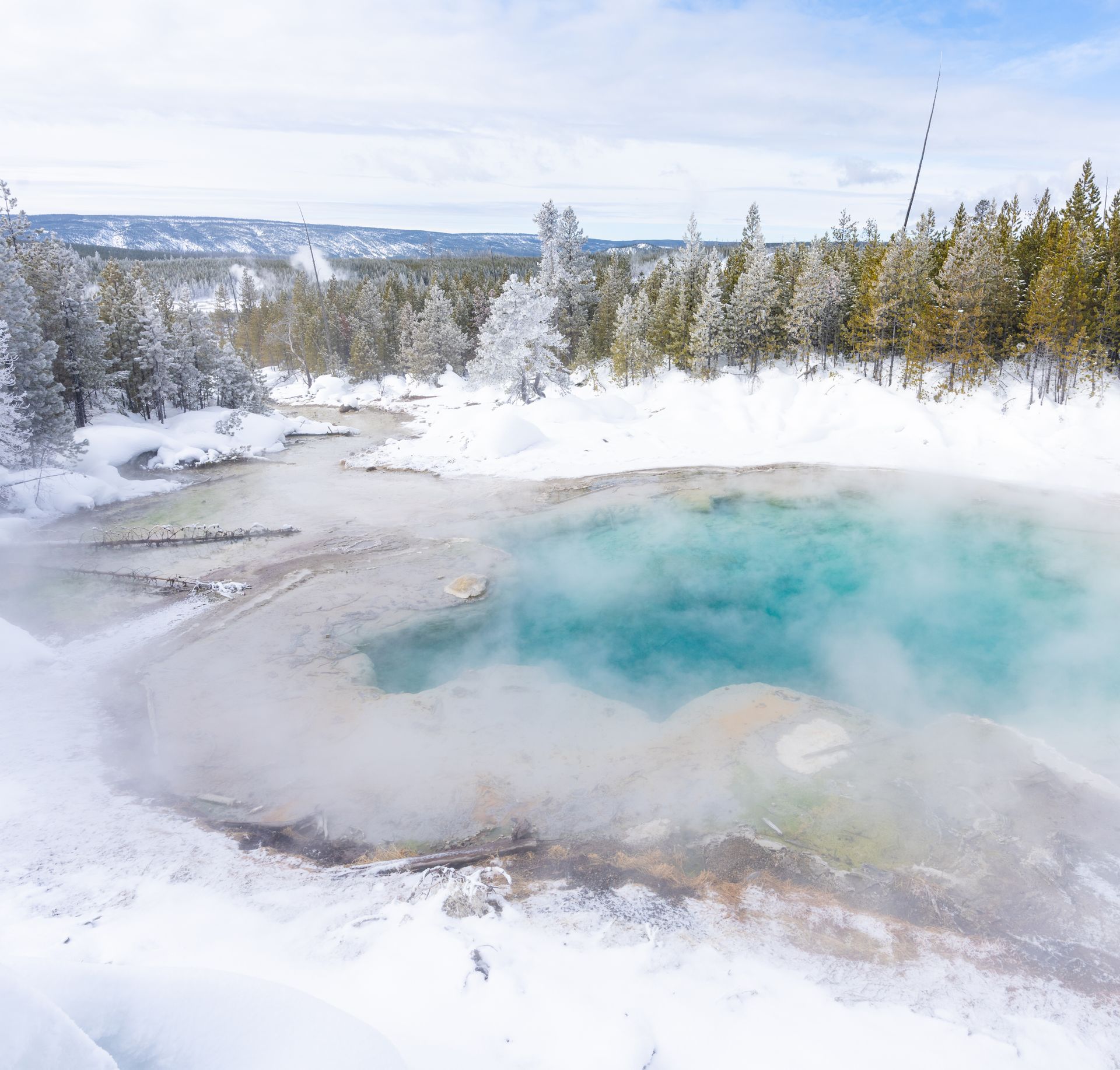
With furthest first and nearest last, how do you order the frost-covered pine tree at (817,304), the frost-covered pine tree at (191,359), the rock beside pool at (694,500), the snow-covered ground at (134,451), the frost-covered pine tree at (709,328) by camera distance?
1. the frost-covered pine tree at (191,359)
2. the frost-covered pine tree at (709,328)
3. the frost-covered pine tree at (817,304)
4. the snow-covered ground at (134,451)
5. the rock beside pool at (694,500)

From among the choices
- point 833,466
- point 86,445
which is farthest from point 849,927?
point 86,445

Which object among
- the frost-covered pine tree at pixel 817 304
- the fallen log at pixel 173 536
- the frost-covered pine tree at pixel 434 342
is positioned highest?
the frost-covered pine tree at pixel 817 304

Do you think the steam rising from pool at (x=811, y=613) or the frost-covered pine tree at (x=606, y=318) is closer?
the steam rising from pool at (x=811, y=613)

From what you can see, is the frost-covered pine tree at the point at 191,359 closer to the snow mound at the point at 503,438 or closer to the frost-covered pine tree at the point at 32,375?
the frost-covered pine tree at the point at 32,375

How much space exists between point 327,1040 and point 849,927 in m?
5.49

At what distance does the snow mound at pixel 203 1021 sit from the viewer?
430cm

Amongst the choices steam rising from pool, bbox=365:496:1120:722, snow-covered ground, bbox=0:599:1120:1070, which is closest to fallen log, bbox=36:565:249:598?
steam rising from pool, bbox=365:496:1120:722

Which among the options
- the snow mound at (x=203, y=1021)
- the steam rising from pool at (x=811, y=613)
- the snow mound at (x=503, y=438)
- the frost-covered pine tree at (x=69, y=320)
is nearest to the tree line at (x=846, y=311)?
the snow mound at (x=503, y=438)

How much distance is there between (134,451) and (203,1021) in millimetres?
32448

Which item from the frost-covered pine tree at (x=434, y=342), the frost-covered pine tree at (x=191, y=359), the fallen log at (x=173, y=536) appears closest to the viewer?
the fallen log at (x=173, y=536)

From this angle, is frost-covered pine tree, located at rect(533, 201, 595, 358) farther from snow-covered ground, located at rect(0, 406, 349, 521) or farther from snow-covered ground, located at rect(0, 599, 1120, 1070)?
snow-covered ground, located at rect(0, 599, 1120, 1070)

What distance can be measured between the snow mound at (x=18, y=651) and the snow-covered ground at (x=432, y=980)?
476 cm

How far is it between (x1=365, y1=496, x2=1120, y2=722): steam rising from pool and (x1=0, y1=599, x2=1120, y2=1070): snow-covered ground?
Answer: 4869 millimetres

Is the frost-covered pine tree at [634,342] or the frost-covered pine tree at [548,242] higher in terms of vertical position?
the frost-covered pine tree at [548,242]
